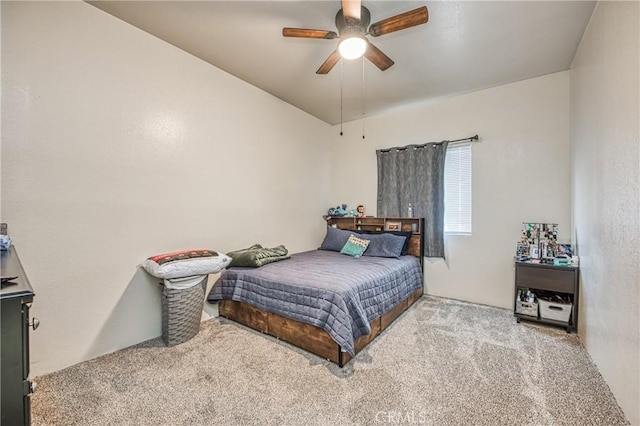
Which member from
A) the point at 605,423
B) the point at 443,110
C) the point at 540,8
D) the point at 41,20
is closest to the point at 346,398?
the point at 605,423

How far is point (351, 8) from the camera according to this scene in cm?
184

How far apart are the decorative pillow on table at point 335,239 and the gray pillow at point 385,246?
459 mm

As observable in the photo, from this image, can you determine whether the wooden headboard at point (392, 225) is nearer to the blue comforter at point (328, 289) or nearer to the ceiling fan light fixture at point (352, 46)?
the blue comforter at point (328, 289)

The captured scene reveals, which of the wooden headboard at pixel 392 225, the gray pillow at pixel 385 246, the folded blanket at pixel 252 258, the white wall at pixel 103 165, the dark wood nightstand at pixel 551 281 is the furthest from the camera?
the wooden headboard at pixel 392 225

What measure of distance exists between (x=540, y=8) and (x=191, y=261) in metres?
3.48

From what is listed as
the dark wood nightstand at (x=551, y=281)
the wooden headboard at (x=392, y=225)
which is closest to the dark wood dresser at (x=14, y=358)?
the dark wood nightstand at (x=551, y=281)

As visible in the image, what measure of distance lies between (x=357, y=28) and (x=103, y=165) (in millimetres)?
2274

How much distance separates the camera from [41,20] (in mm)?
1966

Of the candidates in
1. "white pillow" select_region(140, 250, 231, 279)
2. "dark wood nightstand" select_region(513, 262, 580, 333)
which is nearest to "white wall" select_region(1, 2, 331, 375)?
"white pillow" select_region(140, 250, 231, 279)

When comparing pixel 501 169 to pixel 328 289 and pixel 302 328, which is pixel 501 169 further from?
pixel 302 328

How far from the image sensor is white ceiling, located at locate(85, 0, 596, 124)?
215 cm

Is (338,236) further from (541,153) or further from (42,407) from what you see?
(42,407)

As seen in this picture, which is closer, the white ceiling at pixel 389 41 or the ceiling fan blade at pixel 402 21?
the ceiling fan blade at pixel 402 21

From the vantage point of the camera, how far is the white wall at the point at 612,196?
4.85ft
